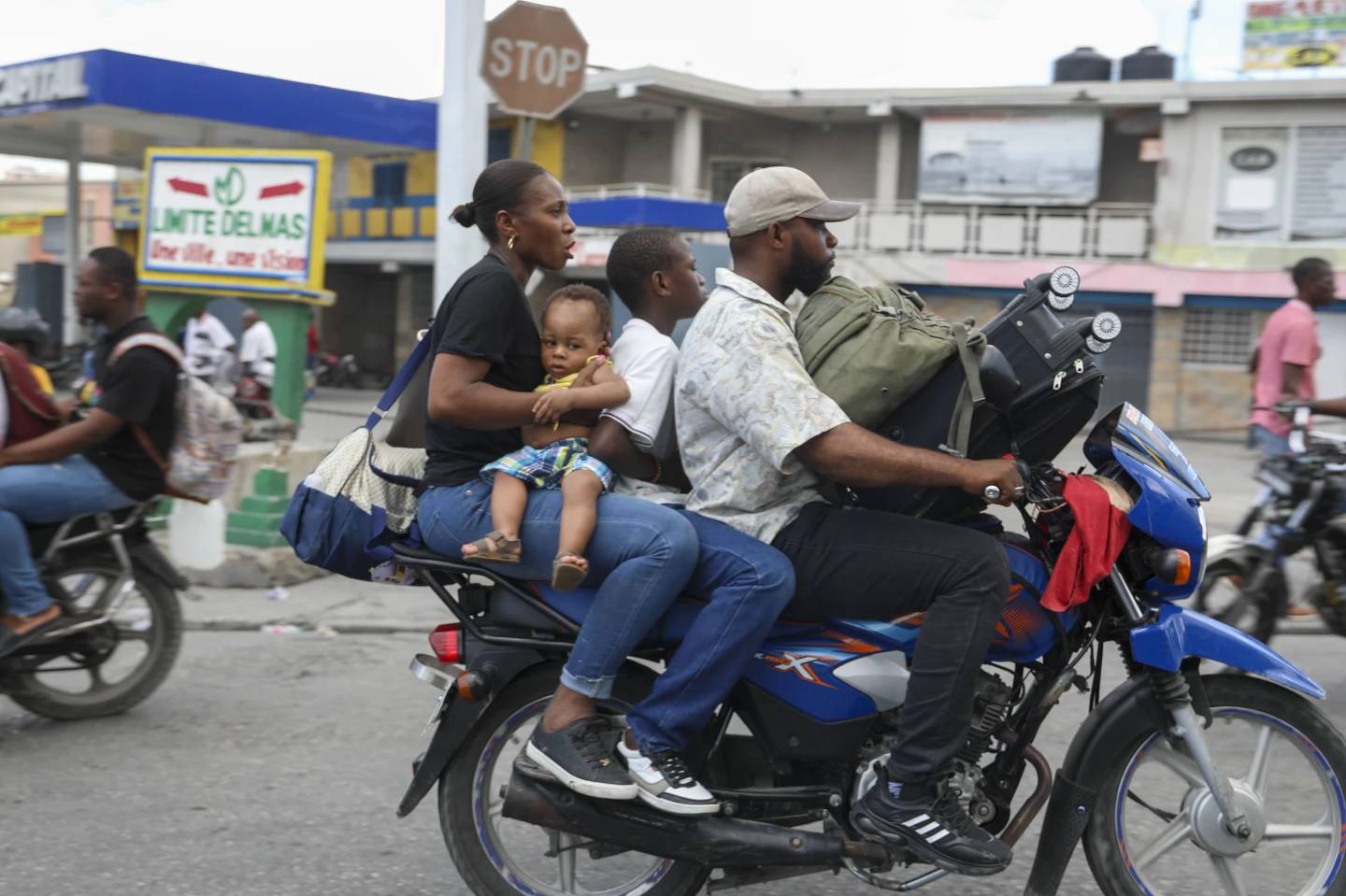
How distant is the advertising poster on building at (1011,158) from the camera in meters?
25.8

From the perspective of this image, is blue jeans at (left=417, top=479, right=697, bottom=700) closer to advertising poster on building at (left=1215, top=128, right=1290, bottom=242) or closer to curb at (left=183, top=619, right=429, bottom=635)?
curb at (left=183, top=619, right=429, bottom=635)

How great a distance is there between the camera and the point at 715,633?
301cm

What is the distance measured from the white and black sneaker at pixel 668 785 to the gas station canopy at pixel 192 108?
533 inches

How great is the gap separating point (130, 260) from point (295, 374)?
4421 mm

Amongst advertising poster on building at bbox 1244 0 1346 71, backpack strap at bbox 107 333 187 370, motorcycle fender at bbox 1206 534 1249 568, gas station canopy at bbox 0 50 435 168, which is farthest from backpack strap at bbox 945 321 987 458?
advertising poster on building at bbox 1244 0 1346 71

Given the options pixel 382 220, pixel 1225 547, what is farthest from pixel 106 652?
pixel 382 220

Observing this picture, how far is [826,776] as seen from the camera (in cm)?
317

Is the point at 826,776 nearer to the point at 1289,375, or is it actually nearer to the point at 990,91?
the point at 1289,375

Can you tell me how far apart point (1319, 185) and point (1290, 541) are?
67.7 feet

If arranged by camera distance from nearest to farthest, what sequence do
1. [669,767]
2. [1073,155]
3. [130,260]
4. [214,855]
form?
[669,767]
[214,855]
[130,260]
[1073,155]

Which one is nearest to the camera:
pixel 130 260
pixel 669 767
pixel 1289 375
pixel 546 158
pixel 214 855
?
pixel 669 767

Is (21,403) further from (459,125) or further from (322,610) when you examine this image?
(459,125)

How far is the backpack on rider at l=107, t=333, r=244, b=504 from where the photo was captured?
504cm

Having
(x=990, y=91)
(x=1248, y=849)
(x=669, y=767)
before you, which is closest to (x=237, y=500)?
(x=669, y=767)
